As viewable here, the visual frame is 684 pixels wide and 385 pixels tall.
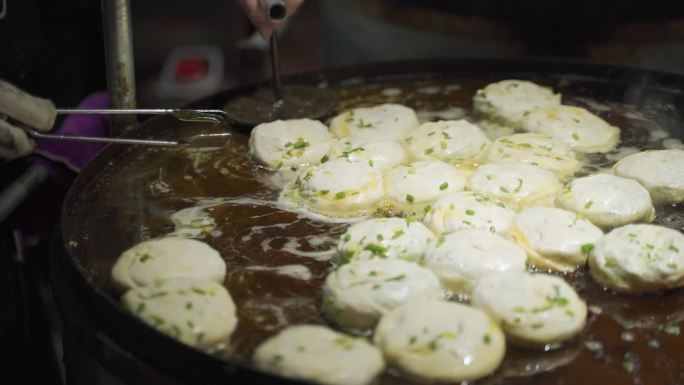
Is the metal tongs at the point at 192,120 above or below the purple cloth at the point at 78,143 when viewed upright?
above

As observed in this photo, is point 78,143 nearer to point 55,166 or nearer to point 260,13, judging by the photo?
point 55,166

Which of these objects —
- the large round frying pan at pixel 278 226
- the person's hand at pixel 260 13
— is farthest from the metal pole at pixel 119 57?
the person's hand at pixel 260 13

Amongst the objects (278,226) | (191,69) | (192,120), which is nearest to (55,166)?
(192,120)

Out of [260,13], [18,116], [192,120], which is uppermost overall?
[260,13]

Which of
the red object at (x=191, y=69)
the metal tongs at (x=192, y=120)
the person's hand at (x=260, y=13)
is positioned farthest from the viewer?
the red object at (x=191, y=69)

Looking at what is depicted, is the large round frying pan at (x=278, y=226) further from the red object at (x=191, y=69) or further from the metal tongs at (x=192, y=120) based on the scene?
the red object at (x=191, y=69)

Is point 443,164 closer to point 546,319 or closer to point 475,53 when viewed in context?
point 546,319

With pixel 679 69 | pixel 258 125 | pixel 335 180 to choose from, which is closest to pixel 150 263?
pixel 335 180
